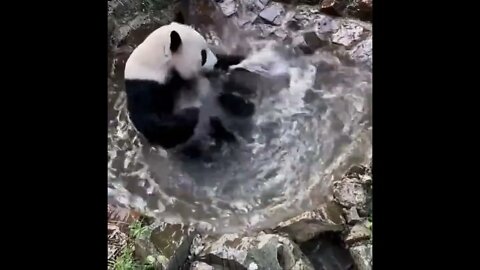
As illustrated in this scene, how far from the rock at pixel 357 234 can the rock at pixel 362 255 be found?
0.06ft

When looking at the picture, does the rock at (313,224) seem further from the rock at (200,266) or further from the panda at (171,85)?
the panda at (171,85)

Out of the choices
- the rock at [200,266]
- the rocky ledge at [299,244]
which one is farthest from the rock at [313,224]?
the rock at [200,266]

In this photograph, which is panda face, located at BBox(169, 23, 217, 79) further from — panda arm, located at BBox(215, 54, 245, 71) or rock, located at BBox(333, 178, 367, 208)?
rock, located at BBox(333, 178, 367, 208)

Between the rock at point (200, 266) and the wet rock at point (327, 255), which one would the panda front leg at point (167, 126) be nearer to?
the rock at point (200, 266)

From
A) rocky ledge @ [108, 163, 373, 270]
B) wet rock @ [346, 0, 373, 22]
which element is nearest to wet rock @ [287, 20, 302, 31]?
wet rock @ [346, 0, 373, 22]

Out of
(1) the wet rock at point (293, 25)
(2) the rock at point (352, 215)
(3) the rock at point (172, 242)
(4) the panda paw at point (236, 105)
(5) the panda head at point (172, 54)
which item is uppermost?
(1) the wet rock at point (293, 25)

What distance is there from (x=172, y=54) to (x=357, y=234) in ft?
2.11

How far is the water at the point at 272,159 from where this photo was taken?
70.9 inches

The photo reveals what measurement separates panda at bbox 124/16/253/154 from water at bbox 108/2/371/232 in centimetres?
5

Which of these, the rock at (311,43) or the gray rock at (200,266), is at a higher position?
the rock at (311,43)
